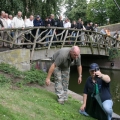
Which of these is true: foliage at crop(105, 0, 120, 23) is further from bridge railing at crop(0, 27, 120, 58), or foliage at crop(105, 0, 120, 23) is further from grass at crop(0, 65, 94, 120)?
grass at crop(0, 65, 94, 120)

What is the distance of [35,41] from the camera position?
10844mm

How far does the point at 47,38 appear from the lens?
12.1 metres

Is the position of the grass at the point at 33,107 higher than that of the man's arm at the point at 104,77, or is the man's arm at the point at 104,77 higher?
the man's arm at the point at 104,77

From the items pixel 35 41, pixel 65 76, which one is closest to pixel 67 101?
pixel 65 76

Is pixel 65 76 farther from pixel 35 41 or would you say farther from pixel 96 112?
pixel 35 41

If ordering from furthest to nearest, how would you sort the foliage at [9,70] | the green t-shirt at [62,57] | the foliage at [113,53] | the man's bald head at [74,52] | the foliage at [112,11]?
the foliage at [112,11], the foliage at [113,53], the foliage at [9,70], the green t-shirt at [62,57], the man's bald head at [74,52]

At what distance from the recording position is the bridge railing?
9823 mm

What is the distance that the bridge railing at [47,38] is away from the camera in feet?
32.2

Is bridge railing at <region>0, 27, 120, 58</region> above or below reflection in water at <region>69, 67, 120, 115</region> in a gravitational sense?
above

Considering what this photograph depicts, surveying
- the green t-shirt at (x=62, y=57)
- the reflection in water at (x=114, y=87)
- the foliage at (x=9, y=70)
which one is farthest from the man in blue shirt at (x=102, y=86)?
the reflection in water at (x=114, y=87)

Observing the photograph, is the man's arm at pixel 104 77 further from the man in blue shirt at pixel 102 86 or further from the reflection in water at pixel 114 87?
the reflection in water at pixel 114 87

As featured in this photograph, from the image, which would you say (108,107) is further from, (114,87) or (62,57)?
(114,87)

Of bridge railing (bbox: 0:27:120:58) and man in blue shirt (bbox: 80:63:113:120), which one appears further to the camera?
bridge railing (bbox: 0:27:120:58)

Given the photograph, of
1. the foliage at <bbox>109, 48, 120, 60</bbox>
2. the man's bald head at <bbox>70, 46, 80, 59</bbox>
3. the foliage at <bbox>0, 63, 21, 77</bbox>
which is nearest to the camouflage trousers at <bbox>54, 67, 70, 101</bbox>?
the man's bald head at <bbox>70, 46, 80, 59</bbox>
